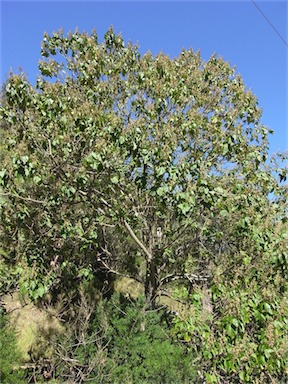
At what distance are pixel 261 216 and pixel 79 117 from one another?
242cm

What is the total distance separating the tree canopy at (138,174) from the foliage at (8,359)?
31.1 inches

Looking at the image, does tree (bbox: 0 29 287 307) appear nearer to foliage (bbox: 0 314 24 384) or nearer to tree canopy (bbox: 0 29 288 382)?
tree canopy (bbox: 0 29 288 382)

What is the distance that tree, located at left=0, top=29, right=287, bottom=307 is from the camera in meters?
3.57

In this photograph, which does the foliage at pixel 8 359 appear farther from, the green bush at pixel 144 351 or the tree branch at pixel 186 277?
the tree branch at pixel 186 277

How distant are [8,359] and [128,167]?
249 centimetres

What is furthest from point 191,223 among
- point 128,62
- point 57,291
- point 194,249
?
point 57,291

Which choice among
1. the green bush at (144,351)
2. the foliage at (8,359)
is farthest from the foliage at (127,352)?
the foliage at (8,359)

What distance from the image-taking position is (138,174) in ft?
12.9

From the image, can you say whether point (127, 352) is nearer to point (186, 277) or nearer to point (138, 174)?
point (186, 277)

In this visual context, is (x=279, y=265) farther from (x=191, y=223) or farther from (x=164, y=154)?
(x=164, y=154)

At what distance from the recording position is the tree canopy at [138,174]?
3.57 metres

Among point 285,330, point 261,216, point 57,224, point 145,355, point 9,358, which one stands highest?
point 261,216

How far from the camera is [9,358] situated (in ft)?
12.2

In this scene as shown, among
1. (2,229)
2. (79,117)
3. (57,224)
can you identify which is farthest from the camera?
(2,229)
